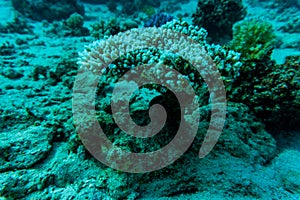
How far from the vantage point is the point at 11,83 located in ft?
13.9

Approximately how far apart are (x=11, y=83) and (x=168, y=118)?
13.0ft

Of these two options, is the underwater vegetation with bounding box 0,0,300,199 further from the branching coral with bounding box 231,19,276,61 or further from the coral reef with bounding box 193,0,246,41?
the coral reef with bounding box 193,0,246,41

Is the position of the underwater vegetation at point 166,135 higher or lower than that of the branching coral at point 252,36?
lower

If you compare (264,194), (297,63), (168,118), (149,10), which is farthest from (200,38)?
(149,10)

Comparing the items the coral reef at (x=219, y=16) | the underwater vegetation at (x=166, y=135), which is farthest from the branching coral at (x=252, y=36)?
the coral reef at (x=219, y=16)

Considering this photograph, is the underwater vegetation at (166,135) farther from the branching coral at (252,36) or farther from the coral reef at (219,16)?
the coral reef at (219,16)

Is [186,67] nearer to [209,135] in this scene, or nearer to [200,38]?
[200,38]

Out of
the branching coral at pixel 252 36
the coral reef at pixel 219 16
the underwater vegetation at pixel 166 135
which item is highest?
the coral reef at pixel 219 16

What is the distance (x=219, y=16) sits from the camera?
6.26 metres

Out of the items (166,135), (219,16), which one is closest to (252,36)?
(219,16)

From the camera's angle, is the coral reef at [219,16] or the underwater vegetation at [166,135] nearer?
the underwater vegetation at [166,135]

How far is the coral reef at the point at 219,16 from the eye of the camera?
244 inches

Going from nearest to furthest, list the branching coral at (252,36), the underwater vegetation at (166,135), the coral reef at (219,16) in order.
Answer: the underwater vegetation at (166,135)
the branching coral at (252,36)
the coral reef at (219,16)

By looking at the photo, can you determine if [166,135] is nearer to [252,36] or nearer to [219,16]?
[252,36]
